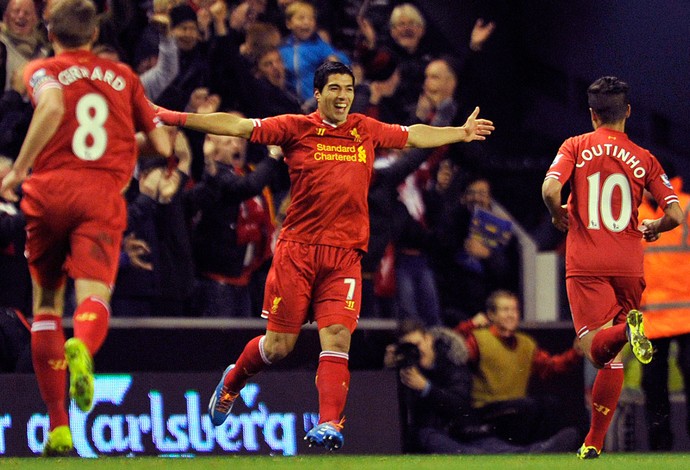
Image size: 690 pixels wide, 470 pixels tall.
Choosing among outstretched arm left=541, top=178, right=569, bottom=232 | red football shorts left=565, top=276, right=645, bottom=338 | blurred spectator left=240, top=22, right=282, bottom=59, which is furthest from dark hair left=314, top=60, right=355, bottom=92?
blurred spectator left=240, top=22, right=282, bottom=59

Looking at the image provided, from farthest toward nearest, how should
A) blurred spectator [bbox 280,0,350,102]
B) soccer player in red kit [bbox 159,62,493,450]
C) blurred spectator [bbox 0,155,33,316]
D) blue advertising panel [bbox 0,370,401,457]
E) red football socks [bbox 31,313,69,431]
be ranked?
blurred spectator [bbox 280,0,350,102]
blurred spectator [bbox 0,155,33,316]
blue advertising panel [bbox 0,370,401,457]
soccer player in red kit [bbox 159,62,493,450]
red football socks [bbox 31,313,69,431]

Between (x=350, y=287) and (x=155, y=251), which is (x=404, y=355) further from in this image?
(x=350, y=287)

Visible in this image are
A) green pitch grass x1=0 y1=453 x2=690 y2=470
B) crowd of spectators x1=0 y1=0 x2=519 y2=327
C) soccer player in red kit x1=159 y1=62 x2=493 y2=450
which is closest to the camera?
green pitch grass x1=0 y1=453 x2=690 y2=470

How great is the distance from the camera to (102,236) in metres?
6.62

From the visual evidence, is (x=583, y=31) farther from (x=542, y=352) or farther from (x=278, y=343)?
(x=278, y=343)

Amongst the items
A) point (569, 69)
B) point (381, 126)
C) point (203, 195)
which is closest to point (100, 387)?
point (203, 195)

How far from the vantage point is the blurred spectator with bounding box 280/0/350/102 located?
1121 cm

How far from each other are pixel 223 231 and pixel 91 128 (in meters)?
3.47

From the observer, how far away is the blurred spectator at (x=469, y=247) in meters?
11.2

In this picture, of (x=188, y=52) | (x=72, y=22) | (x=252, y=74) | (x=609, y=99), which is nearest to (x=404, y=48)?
(x=252, y=74)

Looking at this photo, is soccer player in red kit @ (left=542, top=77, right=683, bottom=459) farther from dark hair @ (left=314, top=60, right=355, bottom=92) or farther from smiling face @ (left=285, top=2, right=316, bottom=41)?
smiling face @ (left=285, top=2, right=316, bottom=41)

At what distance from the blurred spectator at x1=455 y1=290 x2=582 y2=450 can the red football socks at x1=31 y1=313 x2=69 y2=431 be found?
12.8ft

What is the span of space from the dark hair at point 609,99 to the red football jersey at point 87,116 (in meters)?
2.84

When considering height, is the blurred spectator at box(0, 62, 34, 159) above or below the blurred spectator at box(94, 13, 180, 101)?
below
